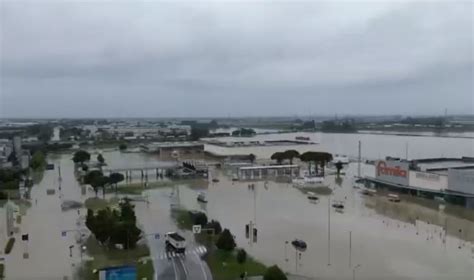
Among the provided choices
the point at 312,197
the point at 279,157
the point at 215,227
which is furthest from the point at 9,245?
the point at 279,157

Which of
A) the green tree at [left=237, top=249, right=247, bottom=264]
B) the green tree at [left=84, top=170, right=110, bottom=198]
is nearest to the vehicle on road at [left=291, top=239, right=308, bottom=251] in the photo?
the green tree at [left=237, top=249, right=247, bottom=264]

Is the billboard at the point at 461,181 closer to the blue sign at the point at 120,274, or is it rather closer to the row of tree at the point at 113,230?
the row of tree at the point at 113,230

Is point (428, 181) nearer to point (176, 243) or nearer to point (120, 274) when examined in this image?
point (176, 243)

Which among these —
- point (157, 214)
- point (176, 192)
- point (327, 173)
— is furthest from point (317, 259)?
point (327, 173)

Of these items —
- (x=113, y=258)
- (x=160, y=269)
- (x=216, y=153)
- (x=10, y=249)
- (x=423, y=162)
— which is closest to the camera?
(x=160, y=269)

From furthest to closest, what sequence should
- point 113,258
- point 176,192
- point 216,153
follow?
point 216,153, point 176,192, point 113,258

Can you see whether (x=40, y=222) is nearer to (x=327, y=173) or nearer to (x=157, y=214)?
(x=157, y=214)
